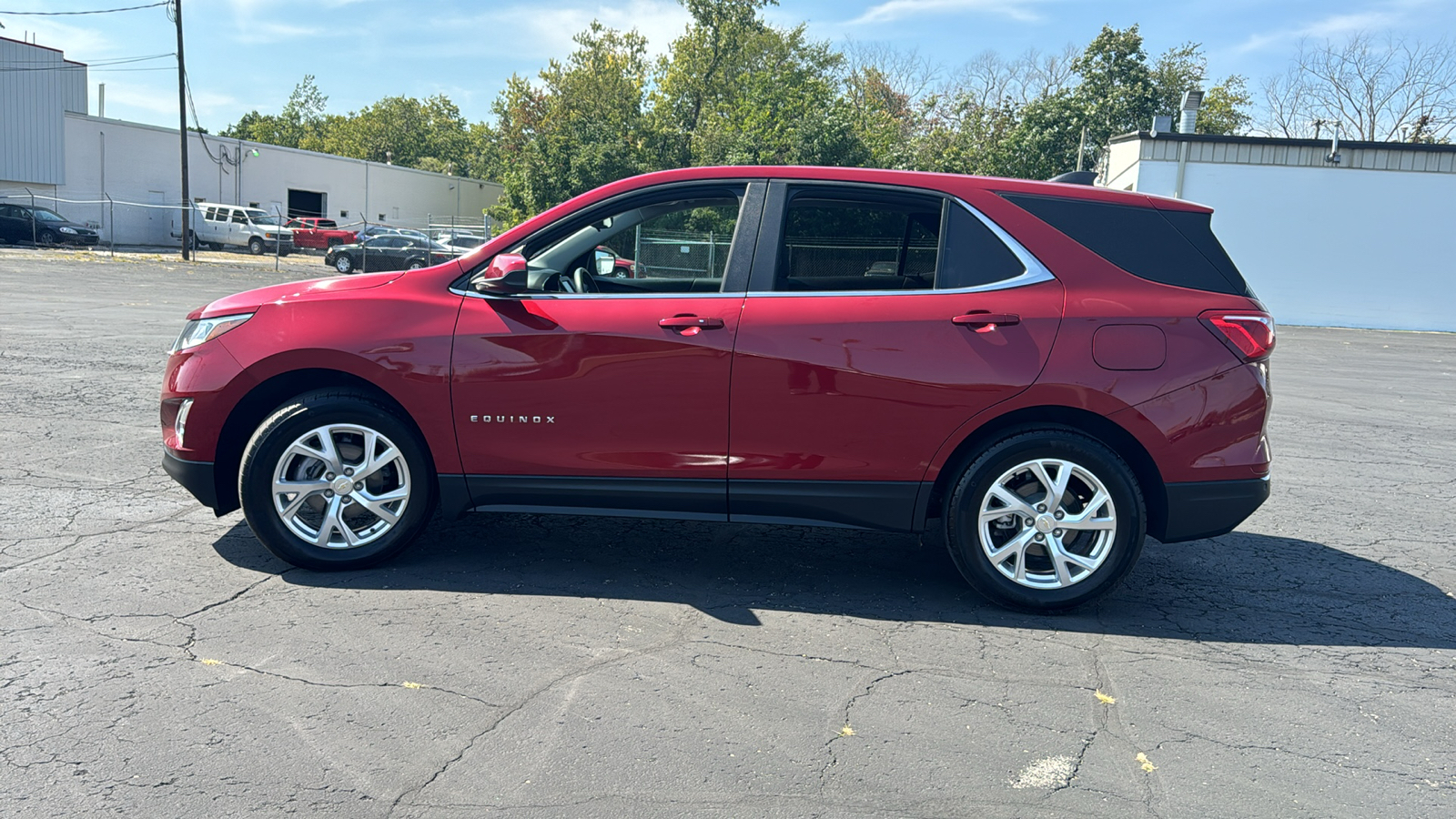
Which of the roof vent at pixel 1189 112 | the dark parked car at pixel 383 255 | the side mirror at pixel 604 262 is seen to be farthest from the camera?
the dark parked car at pixel 383 255

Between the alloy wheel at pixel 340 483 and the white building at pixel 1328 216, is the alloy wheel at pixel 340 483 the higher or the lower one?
the lower one

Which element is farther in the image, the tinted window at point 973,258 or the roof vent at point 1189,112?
the roof vent at point 1189,112

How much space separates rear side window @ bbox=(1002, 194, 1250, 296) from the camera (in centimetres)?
429

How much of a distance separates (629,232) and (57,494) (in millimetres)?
3591

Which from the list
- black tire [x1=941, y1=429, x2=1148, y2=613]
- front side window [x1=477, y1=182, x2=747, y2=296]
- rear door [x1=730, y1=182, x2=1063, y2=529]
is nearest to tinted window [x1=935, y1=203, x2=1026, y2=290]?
rear door [x1=730, y1=182, x2=1063, y2=529]

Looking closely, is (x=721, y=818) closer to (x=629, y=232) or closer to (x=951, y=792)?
(x=951, y=792)

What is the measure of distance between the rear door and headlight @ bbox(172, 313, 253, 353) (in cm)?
223

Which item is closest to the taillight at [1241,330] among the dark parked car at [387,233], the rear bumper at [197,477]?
the rear bumper at [197,477]

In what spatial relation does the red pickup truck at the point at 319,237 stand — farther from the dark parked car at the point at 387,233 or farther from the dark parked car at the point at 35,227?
the dark parked car at the point at 35,227

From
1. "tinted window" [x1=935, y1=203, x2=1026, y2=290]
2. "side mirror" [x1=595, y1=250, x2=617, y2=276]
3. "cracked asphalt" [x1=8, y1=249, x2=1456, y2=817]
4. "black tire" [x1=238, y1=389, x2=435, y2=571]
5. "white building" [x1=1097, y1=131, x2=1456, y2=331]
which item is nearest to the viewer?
"cracked asphalt" [x1=8, y1=249, x2=1456, y2=817]

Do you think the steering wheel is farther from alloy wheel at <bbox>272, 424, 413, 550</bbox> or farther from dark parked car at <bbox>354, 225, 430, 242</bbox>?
dark parked car at <bbox>354, 225, 430, 242</bbox>

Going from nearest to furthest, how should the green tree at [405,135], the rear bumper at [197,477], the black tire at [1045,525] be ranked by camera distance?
the black tire at [1045,525], the rear bumper at [197,477], the green tree at [405,135]

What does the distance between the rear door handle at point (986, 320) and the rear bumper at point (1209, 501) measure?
3.14 feet

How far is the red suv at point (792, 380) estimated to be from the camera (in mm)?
4184
